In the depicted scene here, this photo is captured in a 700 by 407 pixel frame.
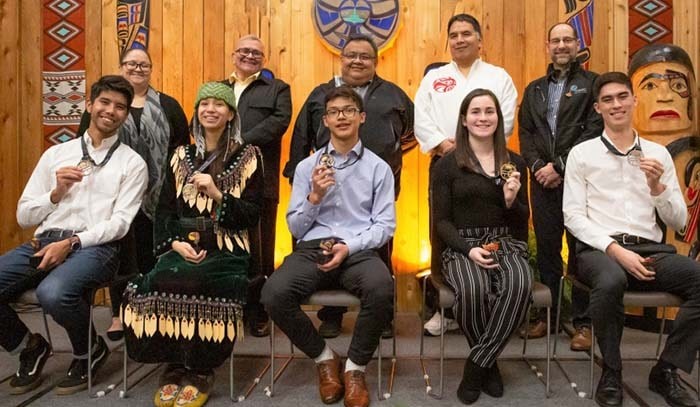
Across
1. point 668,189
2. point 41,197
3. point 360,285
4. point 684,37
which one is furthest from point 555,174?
point 41,197

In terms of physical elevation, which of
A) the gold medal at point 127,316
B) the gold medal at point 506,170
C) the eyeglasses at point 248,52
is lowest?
the gold medal at point 127,316

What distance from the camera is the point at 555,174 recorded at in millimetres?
3025

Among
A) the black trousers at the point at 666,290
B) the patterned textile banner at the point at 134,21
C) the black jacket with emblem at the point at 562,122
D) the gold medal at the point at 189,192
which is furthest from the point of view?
the patterned textile banner at the point at 134,21

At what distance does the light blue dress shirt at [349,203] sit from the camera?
8.57 ft

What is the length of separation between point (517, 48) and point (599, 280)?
→ 2168mm

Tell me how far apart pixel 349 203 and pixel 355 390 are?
82cm

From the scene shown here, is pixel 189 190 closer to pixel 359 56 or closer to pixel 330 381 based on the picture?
pixel 330 381

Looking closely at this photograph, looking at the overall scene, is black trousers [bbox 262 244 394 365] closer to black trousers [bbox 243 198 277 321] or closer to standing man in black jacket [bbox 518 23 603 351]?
black trousers [bbox 243 198 277 321]

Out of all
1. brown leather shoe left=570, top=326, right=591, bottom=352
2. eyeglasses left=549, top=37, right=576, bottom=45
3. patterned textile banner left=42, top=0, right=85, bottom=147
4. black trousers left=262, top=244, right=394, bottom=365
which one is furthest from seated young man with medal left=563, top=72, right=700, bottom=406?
patterned textile banner left=42, top=0, right=85, bottom=147

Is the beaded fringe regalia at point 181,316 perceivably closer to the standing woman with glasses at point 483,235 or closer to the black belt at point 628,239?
the standing woman with glasses at point 483,235

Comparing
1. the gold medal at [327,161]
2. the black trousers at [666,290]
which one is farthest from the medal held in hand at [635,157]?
the gold medal at [327,161]

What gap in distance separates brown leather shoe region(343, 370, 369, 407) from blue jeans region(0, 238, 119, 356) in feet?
3.77

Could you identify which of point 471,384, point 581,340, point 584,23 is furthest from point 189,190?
point 584,23

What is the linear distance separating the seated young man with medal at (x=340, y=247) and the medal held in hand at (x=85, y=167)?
93 centimetres
